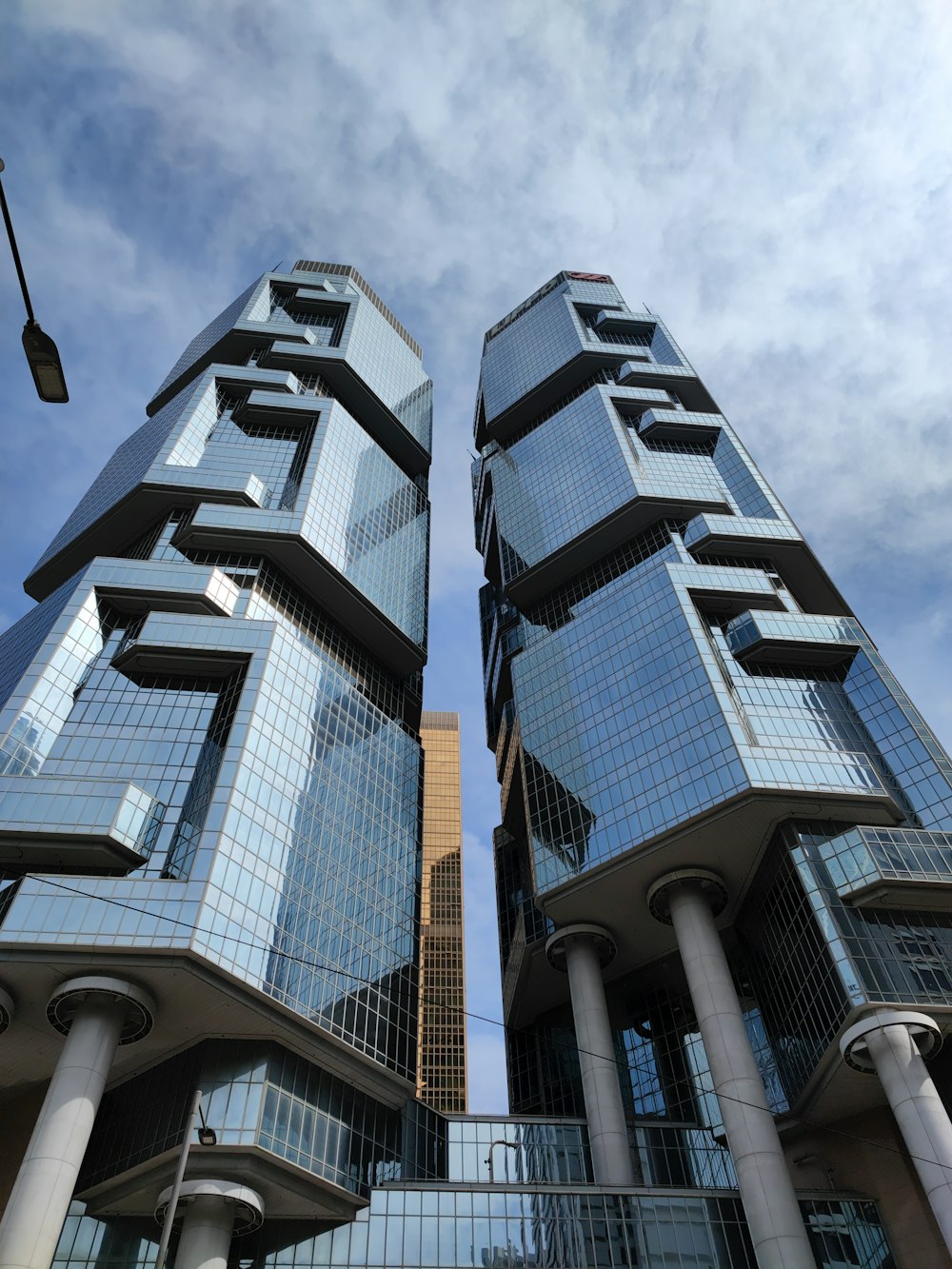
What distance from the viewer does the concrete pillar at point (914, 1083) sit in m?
37.9

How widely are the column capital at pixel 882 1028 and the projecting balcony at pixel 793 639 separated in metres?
27.0

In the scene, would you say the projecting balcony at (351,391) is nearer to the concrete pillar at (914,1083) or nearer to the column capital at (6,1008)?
the column capital at (6,1008)

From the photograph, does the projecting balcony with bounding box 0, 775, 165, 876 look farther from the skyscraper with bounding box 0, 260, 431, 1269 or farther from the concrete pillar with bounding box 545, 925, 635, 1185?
the concrete pillar with bounding box 545, 925, 635, 1185

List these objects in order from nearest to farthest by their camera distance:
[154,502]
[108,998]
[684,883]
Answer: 1. [108,998]
2. [684,883]
3. [154,502]

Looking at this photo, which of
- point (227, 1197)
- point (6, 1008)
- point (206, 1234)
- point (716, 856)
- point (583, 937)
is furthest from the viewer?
point (583, 937)

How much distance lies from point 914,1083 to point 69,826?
43.3m

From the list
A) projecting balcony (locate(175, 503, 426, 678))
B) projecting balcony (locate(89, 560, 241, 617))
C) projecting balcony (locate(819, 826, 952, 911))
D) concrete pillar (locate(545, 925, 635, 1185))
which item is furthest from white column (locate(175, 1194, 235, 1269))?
projecting balcony (locate(175, 503, 426, 678))

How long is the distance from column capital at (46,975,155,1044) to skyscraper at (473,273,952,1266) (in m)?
26.5

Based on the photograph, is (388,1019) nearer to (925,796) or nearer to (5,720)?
(5,720)

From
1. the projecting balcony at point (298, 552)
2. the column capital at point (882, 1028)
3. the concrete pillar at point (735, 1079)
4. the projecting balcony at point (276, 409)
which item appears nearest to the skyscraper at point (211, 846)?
the projecting balcony at point (298, 552)

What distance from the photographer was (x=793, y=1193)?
43781 mm

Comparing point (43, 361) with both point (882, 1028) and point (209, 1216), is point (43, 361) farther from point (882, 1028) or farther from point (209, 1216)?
point (882, 1028)

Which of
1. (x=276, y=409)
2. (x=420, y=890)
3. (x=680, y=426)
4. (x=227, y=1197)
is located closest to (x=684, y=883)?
(x=420, y=890)

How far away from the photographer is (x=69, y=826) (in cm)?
4809
